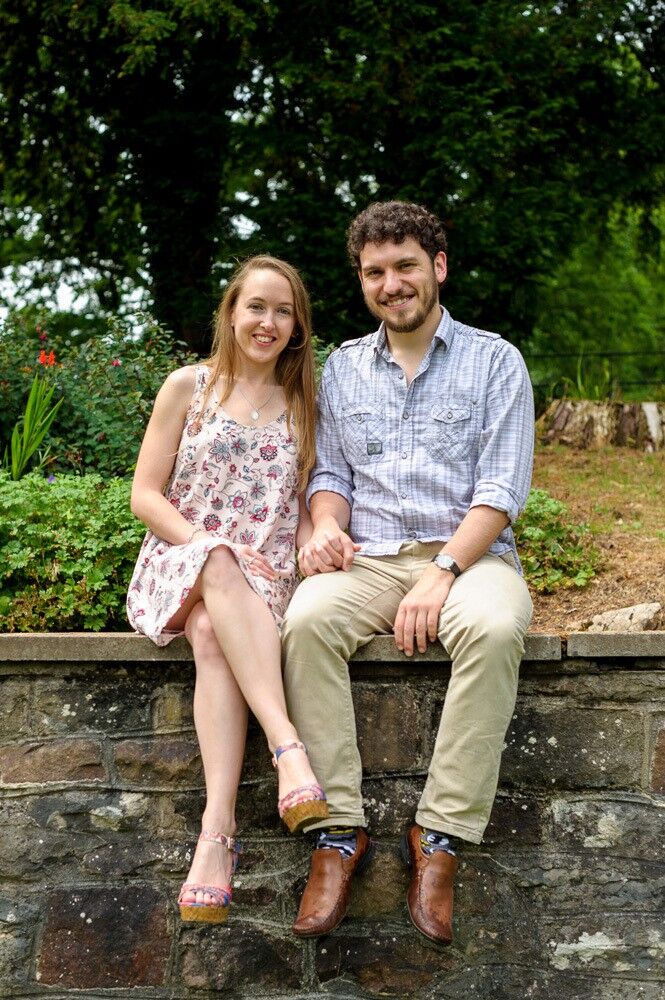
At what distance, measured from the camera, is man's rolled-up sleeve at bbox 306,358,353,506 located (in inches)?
129

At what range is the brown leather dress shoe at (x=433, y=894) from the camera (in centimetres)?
273

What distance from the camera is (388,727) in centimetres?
302

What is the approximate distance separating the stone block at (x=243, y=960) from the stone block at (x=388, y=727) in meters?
0.54

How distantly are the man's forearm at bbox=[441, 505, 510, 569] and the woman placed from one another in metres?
0.50

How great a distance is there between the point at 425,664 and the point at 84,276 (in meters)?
7.15

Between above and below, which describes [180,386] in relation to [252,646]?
above

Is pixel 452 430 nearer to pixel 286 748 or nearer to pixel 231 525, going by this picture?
pixel 231 525

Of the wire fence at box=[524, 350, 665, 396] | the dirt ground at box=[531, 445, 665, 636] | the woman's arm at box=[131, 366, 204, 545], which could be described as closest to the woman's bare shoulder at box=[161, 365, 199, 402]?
the woman's arm at box=[131, 366, 204, 545]

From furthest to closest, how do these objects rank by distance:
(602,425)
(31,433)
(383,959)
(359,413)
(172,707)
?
1. (602,425)
2. (31,433)
3. (359,413)
4. (172,707)
5. (383,959)

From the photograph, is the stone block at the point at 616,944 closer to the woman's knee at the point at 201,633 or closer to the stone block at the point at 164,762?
the stone block at the point at 164,762

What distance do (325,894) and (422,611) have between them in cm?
76

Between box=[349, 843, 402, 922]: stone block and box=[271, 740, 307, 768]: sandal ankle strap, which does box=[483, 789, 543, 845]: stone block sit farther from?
box=[271, 740, 307, 768]: sandal ankle strap

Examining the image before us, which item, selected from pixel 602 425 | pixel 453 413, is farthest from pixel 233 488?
pixel 602 425

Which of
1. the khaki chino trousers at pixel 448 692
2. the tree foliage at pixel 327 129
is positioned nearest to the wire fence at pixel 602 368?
the tree foliage at pixel 327 129
